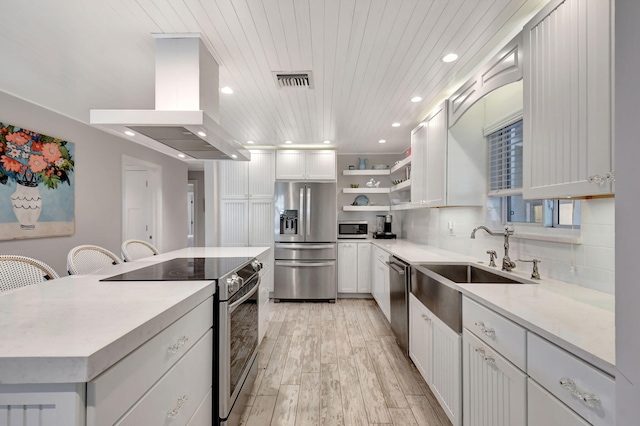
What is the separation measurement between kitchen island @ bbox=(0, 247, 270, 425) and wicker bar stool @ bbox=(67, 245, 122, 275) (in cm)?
51

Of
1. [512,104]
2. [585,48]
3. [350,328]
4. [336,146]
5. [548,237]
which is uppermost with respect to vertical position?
[336,146]

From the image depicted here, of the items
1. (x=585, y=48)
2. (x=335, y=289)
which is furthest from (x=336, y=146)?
(x=585, y=48)

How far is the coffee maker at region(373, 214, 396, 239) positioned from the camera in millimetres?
4766

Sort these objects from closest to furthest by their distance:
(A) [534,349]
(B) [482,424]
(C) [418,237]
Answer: (A) [534,349] < (B) [482,424] < (C) [418,237]

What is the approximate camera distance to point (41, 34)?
188 cm

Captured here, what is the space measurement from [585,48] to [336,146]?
3685mm

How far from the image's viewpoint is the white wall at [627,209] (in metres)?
0.50

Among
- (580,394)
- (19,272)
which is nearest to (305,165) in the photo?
(19,272)

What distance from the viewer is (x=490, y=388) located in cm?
130

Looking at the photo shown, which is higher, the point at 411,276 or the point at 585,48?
the point at 585,48

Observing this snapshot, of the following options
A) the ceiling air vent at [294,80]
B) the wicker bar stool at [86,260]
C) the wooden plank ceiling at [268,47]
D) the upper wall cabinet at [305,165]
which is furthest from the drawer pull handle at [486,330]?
the upper wall cabinet at [305,165]

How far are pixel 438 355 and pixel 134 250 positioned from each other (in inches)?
99.4

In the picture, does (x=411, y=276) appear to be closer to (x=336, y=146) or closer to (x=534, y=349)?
(x=534, y=349)

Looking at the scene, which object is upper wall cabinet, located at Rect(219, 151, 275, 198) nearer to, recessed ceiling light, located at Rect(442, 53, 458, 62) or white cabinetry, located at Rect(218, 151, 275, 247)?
white cabinetry, located at Rect(218, 151, 275, 247)
